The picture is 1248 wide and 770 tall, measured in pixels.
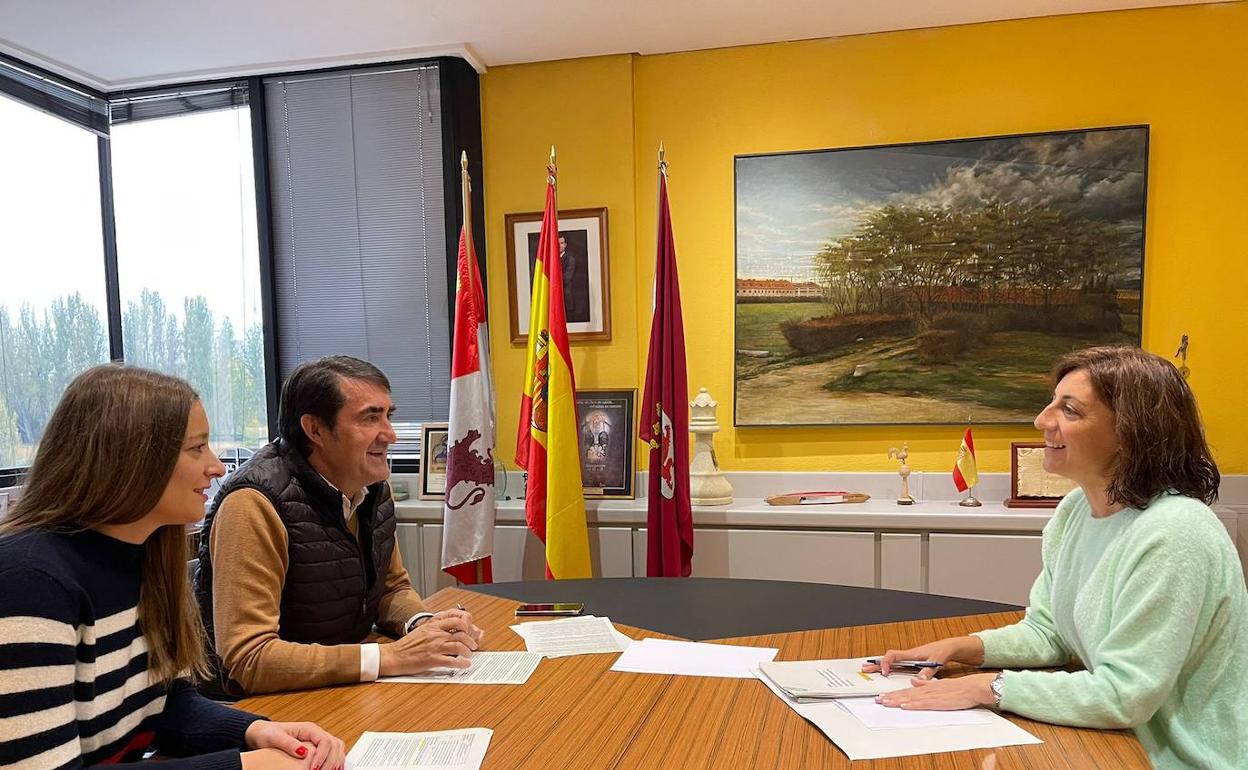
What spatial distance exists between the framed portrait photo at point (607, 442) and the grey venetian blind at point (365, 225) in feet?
2.24

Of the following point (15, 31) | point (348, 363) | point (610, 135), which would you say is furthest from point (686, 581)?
point (15, 31)

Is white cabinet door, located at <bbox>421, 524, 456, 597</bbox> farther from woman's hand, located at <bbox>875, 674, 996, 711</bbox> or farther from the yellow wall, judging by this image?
woman's hand, located at <bbox>875, 674, 996, 711</bbox>

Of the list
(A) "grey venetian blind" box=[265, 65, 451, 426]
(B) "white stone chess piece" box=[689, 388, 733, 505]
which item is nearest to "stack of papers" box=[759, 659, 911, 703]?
(B) "white stone chess piece" box=[689, 388, 733, 505]

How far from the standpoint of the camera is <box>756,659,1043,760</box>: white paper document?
1.22 meters

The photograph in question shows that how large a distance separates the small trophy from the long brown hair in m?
2.71

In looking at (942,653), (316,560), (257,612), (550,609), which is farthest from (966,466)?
(257,612)

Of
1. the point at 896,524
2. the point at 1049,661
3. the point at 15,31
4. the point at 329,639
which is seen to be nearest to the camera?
the point at 1049,661

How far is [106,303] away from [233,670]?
3132mm

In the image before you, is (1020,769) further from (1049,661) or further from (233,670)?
(233,670)

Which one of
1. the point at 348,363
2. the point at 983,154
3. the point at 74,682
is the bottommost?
the point at 74,682

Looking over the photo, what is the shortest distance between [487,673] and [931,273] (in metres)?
2.56

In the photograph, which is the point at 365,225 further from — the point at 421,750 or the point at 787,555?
the point at 421,750

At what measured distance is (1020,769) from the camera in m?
1.16

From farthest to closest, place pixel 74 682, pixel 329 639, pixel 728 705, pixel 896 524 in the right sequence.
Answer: pixel 896 524 < pixel 329 639 < pixel 728 705 < pixel 74 682
